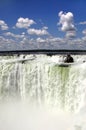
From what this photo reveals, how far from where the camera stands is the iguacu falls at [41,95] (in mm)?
18984

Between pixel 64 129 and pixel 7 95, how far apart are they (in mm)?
6076

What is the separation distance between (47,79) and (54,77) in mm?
634

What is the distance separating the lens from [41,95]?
68.7 feet

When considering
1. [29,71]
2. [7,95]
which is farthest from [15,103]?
[29,71]

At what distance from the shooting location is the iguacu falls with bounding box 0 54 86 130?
19.0 metres

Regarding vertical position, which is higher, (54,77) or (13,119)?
(54,77)

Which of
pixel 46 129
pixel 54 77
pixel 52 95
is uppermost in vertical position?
pixel 54 77

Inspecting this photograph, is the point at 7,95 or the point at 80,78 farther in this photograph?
the point at 7,95

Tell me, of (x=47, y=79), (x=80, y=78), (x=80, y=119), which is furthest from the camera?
(x=47, y=79)

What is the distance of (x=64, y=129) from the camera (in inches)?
695

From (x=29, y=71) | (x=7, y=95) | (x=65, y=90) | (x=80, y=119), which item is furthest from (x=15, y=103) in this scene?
(x=80, y=119)

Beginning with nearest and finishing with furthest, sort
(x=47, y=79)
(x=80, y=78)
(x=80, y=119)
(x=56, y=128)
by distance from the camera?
(x=80, y=119), (x=56, y=128), (x=80, y=78), (x=47, y=79)

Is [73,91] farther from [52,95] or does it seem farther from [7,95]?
[7,95]

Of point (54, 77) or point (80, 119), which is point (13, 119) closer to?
point (54, 77)
